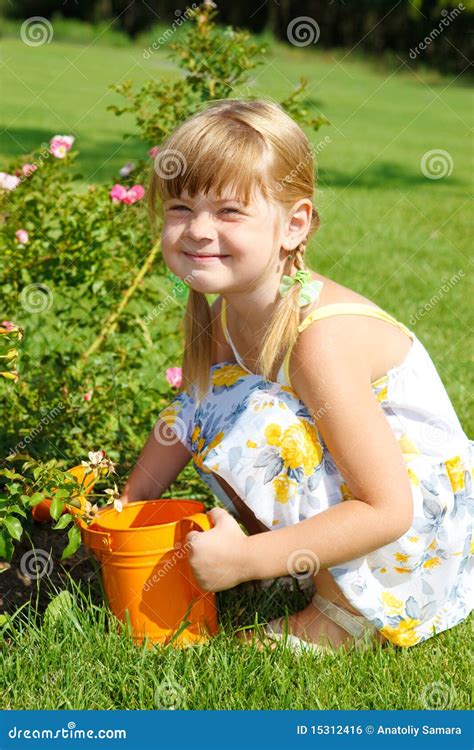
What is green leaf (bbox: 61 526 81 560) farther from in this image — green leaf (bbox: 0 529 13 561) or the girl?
the girl

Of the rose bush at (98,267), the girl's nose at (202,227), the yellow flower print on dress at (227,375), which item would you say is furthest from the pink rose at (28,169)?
the girl's nose at (202,227)

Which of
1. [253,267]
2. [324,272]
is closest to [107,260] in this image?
[253,267]

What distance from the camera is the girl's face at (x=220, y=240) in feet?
6.16

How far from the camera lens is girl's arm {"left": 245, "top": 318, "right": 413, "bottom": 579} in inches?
72.4

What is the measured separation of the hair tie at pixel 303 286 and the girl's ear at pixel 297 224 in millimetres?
62

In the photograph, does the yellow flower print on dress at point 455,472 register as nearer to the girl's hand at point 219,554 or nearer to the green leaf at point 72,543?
the girl's hand at point 219,554

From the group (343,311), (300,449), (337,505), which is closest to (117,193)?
(343,311)

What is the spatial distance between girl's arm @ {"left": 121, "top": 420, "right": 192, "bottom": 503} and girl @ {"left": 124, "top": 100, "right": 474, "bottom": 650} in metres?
0.14

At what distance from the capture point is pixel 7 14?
25156mm

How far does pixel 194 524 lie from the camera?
6.21ft

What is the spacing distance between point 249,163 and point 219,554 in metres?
0.75

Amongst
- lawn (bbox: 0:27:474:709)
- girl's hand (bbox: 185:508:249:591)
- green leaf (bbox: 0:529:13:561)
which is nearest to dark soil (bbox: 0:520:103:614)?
lawn (bbox: 0:27:474:709)

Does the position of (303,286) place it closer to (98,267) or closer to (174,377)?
(174,377)

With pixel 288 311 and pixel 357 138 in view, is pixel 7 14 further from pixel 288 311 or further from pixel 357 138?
pixel 288 311
